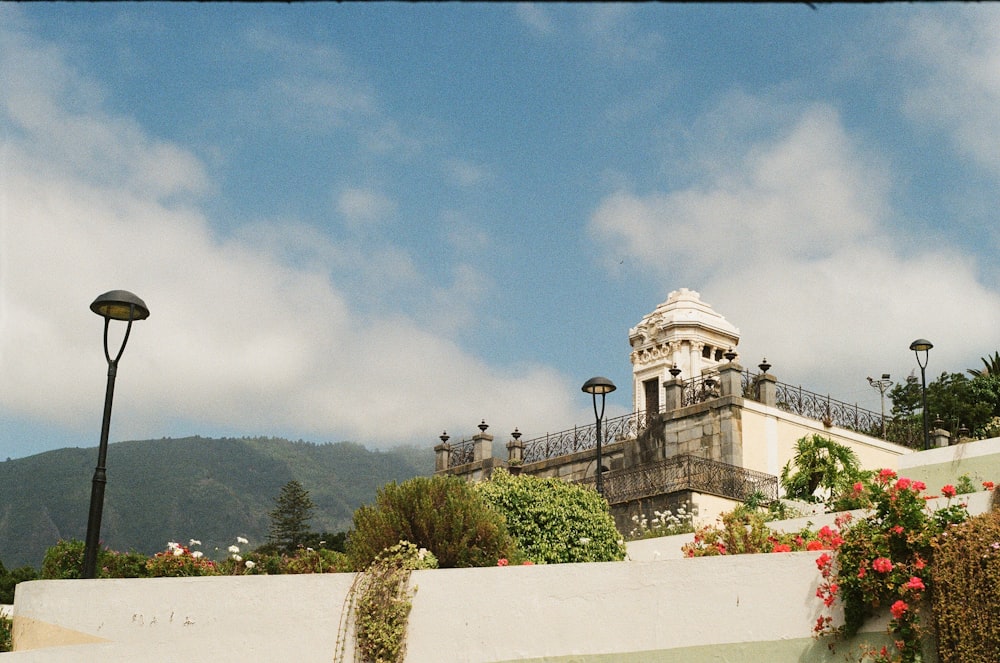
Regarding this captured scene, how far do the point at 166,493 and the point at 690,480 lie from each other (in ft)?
440

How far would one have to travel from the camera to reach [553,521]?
1653 centimetres

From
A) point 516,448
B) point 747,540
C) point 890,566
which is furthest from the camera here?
point 516,448

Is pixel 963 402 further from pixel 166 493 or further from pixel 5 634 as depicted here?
pixel 166 493

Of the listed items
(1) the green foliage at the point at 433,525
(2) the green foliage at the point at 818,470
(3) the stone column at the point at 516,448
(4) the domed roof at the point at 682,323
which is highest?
(4) the domed roof at the point at 682,323

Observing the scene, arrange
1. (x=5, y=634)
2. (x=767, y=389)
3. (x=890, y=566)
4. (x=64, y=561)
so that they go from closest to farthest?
1. (x=890, y=566)
2. (x=64, y=561)
3. (x=5, y=634)
4. (x=767, y=389)

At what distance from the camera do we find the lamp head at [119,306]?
11672mm

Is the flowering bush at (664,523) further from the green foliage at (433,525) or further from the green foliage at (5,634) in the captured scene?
the green foliage at (5,634)

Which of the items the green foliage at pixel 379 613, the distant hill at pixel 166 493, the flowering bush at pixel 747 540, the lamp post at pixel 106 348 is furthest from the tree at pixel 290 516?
the distant hill at pixel 166 493

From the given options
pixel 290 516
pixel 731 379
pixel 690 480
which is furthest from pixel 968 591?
pixel 290 516

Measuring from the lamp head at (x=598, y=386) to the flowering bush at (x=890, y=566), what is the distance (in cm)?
815

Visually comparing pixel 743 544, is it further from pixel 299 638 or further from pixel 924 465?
pixel 924 465

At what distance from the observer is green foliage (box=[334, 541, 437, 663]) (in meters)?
10.9

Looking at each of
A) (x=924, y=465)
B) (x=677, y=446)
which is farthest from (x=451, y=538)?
(x=677, y=446)

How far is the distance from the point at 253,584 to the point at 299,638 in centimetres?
72
